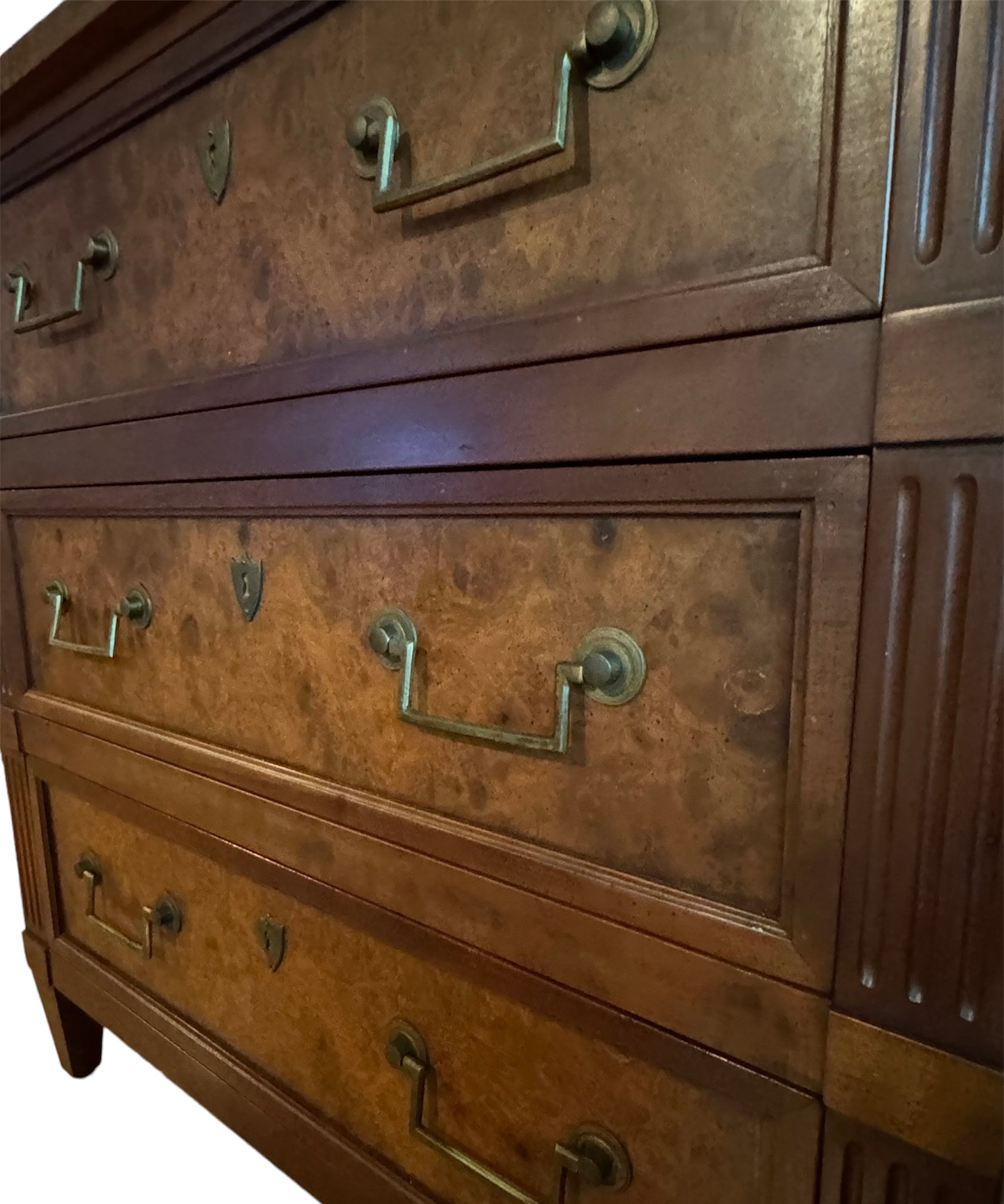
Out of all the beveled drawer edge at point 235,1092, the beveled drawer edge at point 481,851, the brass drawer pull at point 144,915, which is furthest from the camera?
the brass drawer pull at point 144,915

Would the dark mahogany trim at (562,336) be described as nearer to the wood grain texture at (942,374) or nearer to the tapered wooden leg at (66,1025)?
the wood grain texture at (942,374)

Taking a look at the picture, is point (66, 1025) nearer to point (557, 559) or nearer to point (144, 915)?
point (144, 915)

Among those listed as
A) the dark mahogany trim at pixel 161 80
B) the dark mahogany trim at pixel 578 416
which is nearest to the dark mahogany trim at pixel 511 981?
the dark mahogany trim at pixel 578 416

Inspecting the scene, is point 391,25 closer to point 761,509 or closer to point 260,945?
point 761,509

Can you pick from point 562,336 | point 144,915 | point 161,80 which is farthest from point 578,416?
point 144,915

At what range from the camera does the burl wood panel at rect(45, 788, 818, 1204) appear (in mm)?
437

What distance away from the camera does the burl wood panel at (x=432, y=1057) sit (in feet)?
1.43

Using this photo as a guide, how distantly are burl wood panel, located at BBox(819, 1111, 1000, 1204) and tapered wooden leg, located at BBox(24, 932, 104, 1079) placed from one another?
0.98 m

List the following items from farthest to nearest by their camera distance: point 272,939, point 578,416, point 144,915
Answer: point 144,915 → point 272,939 → point 578,416

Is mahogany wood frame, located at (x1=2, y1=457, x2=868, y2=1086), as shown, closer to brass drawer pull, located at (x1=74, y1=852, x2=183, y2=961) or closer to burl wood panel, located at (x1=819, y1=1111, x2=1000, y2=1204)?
burl wood panel, located at (x1=819, y1=1111, x2=1000, y2=1204)

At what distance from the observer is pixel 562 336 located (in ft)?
1.38

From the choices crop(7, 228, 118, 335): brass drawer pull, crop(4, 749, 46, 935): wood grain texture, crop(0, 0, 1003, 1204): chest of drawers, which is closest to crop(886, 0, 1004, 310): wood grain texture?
crop(0, 0, 1003, 1204): chest of drawers

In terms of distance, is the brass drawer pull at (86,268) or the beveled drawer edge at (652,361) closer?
the beveled drawer edge at (652,361)

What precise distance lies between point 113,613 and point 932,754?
0.72m
